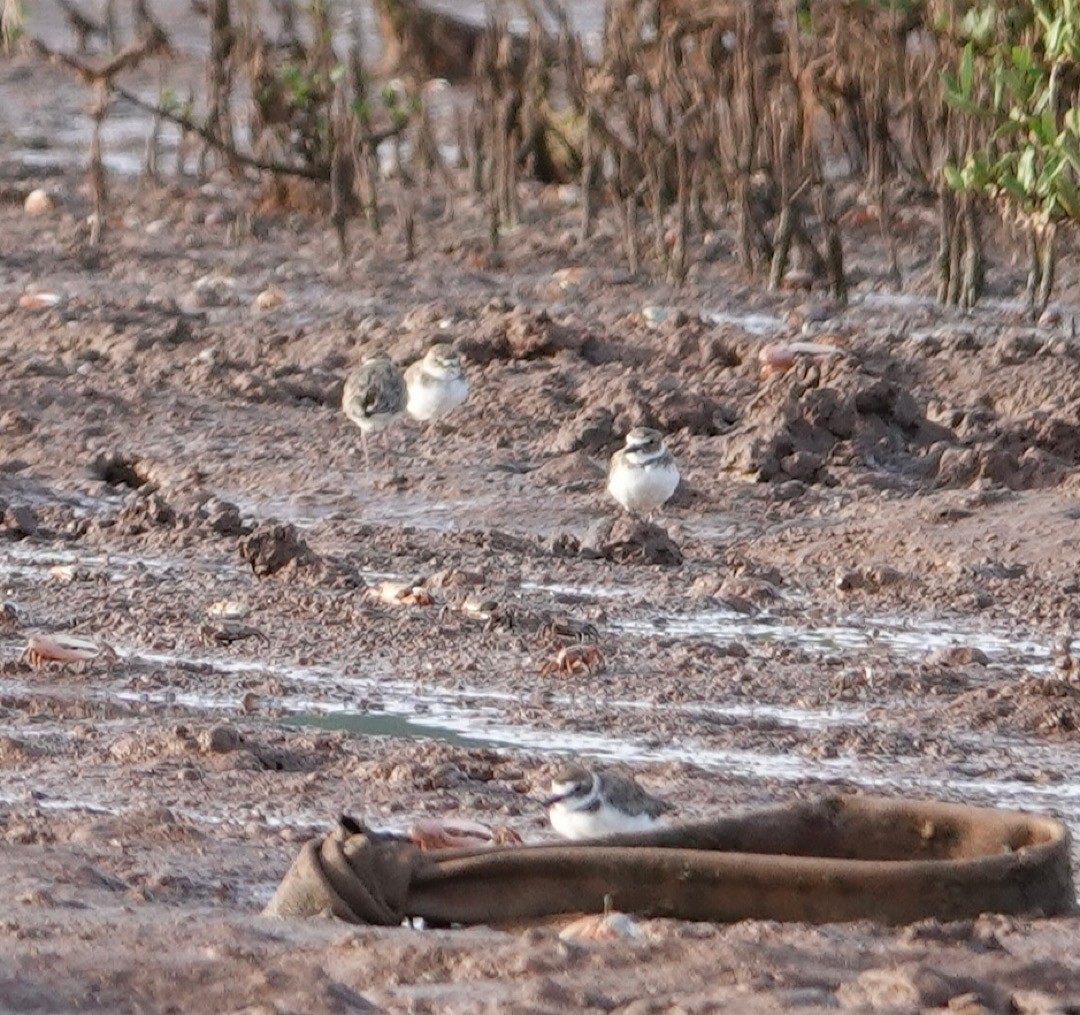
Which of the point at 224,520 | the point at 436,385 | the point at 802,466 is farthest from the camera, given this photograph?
the point at 436,385

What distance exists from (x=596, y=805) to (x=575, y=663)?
1.71m

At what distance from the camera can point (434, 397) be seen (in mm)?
9516

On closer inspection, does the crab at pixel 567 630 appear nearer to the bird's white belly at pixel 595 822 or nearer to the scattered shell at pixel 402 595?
the scattered shell at pixel 402 595

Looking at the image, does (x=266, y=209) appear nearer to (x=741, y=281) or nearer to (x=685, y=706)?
(x=741, y=281)

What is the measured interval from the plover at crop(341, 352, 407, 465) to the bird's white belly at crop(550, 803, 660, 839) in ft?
15.4

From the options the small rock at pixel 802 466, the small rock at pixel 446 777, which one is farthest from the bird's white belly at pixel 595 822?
the small rock at pixel 802 466

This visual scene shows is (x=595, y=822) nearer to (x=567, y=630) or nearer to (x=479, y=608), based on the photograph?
(x=567, y=630)

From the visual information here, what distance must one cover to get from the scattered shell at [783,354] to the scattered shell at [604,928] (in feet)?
21.1

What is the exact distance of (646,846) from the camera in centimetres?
412

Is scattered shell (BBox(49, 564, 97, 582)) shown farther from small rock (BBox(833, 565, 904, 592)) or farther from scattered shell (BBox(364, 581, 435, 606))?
small rock (BBox(833, 565, 904, 592))

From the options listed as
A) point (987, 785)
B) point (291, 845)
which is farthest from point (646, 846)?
point (987, 785)

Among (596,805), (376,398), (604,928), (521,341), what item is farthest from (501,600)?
(521,341)

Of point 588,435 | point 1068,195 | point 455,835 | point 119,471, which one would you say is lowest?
point 119,471

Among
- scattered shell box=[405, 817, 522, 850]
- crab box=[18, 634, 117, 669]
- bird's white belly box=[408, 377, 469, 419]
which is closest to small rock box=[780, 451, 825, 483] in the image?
bird's white belly box=[408, 377, 469, 419]
